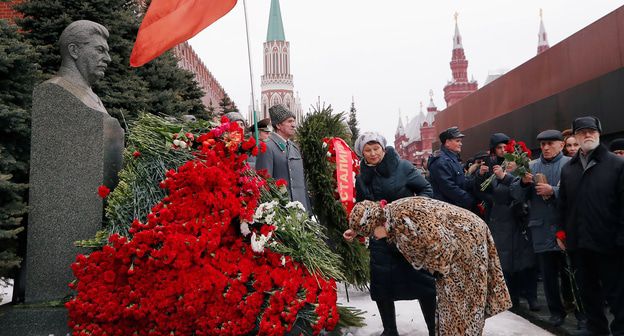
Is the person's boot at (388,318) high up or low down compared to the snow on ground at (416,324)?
up

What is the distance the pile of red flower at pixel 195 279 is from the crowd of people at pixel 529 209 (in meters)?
0.61

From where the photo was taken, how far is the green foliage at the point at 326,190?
5.72m

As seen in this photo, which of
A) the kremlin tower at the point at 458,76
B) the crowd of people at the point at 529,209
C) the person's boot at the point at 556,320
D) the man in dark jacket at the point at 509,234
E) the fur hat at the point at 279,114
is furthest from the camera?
the kremlin tower at the point at 458,76

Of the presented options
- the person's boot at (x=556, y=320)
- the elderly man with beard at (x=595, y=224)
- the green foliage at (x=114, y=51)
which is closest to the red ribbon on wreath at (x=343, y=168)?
the elderly man with beard at (x=595, y=224)

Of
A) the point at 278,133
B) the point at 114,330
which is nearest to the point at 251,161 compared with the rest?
the point at 278,133

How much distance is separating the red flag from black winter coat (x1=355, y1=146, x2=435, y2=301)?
171cm

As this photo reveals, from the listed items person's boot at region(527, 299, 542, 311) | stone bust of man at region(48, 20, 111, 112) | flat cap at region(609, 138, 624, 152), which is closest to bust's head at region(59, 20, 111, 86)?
stone bust of man at region(48, 20, 111, 112)

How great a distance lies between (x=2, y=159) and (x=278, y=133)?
2479 millimetres

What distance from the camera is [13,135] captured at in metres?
4.34

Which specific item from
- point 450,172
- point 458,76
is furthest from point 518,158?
point 458,76

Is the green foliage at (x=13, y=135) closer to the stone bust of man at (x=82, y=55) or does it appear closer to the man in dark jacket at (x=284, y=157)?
the stone bust of man at (x=82, y=55)

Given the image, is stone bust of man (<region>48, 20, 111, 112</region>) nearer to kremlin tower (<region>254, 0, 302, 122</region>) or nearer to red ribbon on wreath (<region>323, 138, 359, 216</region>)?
red ribbon on wreath (<region>323, 138, 359, 216</region>)

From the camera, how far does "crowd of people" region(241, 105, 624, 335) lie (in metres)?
3.90

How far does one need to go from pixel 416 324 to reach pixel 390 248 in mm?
1223
